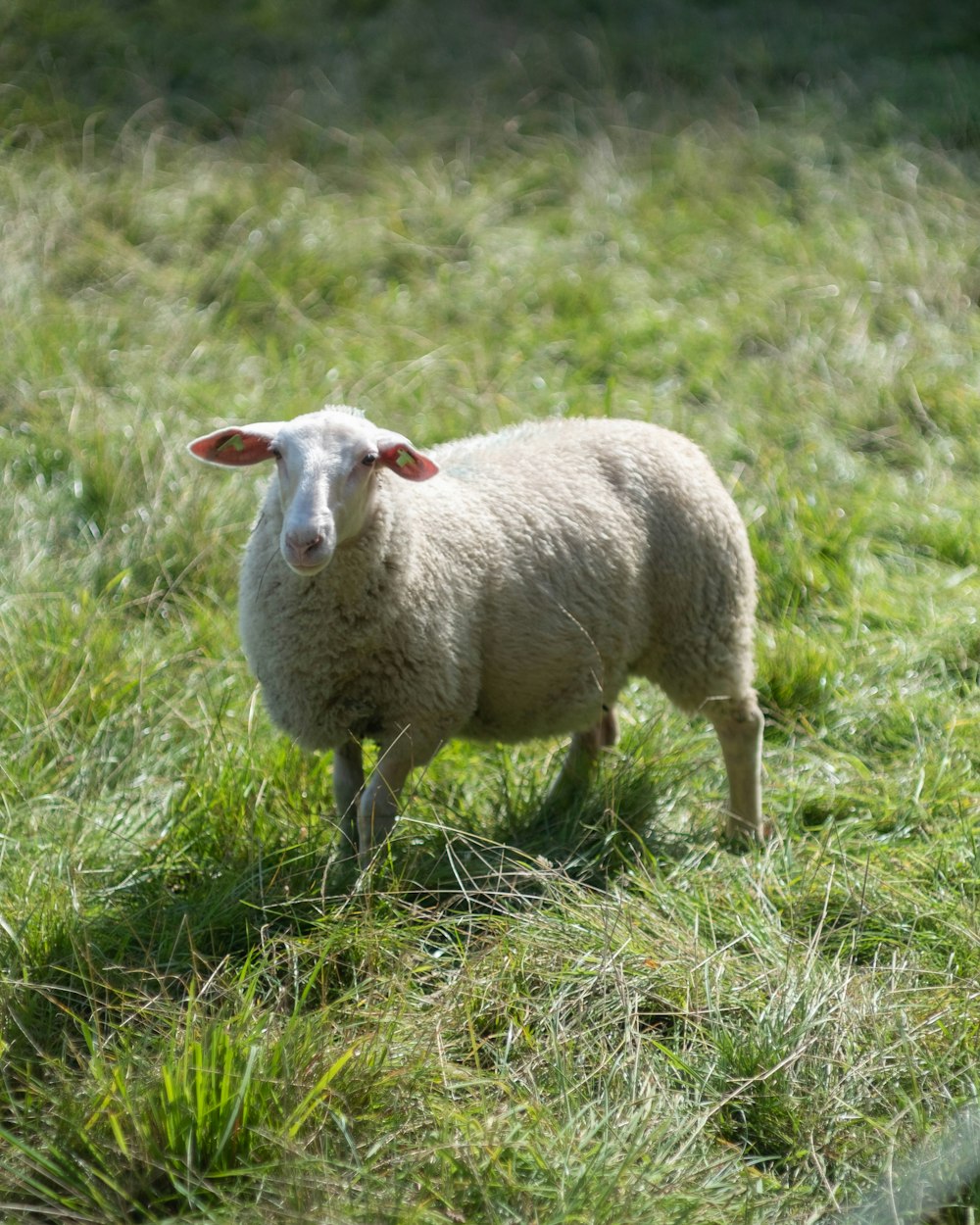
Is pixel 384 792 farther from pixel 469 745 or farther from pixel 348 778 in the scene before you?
pixel 469 745

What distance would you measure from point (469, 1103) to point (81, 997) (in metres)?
0.89

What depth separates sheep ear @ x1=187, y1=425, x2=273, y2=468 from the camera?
3174 millimetres

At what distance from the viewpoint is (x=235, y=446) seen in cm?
325

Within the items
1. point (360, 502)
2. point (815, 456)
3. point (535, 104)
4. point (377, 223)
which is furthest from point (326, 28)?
point (360, 502)

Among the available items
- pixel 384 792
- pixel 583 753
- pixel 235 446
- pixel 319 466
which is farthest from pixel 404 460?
pixel 583 753

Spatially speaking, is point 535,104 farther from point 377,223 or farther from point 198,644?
point 198,644

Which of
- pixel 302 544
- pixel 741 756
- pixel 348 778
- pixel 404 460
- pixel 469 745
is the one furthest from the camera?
pixel 469 745

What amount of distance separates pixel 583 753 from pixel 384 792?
0.85 metres

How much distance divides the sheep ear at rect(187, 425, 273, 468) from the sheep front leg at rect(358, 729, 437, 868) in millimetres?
764

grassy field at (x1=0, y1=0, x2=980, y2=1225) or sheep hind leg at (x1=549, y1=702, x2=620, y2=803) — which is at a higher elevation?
grassy field at (x1=0, y1=0, x2=980, y2=1225)

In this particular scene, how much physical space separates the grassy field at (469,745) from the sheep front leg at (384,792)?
0.06 metres

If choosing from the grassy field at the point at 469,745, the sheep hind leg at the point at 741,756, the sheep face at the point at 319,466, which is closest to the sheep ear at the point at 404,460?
the sheep face at the point at 319,466

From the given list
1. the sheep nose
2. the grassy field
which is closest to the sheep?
the sheep nose

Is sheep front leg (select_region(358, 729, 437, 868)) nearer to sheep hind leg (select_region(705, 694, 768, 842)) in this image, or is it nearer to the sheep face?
the sheep face
